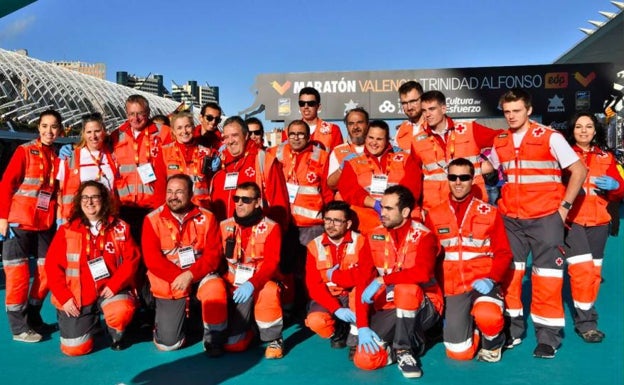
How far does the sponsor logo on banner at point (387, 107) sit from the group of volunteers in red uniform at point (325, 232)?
12.5 m

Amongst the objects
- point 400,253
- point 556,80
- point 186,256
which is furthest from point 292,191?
point 556,80

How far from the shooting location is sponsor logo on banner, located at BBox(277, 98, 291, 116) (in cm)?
1712

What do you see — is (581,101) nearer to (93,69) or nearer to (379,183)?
(379,183)

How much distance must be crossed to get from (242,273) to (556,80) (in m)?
15.7

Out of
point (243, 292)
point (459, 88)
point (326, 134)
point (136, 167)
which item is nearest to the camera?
point (243, 292)

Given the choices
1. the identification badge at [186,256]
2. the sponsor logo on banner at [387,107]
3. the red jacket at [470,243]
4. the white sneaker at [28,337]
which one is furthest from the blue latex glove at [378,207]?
the sponsor logo on banner at [387,107]

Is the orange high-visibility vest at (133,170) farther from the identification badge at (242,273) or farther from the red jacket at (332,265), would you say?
the red jacket at (332,265)

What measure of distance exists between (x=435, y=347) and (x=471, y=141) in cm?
164

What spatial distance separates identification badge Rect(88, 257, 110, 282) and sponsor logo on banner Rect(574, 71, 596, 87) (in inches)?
659

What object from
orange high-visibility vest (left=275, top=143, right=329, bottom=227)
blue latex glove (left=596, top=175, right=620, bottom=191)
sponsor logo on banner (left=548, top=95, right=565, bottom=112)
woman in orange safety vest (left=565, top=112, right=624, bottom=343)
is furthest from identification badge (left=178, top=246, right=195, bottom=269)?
sponsor logo on banner (left=548, top=95, right=565, bottom=112)

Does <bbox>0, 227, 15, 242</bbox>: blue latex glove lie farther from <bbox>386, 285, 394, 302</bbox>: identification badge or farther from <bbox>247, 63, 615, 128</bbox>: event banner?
<bbox>247, 63, 615, 128</bbox>: event banner

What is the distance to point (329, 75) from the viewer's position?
17203mm

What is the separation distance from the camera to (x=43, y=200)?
14.9 feet

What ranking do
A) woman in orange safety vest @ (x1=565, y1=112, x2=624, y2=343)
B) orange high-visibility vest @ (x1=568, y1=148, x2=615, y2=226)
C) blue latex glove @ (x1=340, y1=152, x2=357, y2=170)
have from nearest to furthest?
woman in orange safety vest @ (x1=565, y1=112, x2=624, y2=343), orange high-visibility vest @ (x1=568, y1=148, x2=615, y2=226), blue latex glove @ (x1=340, y1=152, x2=357, y2=170)
